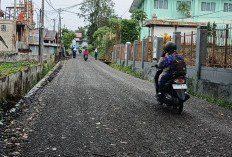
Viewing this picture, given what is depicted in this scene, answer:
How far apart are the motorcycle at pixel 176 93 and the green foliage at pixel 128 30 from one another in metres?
29.9

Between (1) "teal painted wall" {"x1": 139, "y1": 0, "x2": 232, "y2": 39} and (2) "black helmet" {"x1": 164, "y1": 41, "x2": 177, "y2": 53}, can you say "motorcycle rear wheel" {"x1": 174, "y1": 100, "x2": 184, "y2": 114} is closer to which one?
(2) "black helmet" {"x1": 164, "y1": 41, "x2": 177, "y2": 53}

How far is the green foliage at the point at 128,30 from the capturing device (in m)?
36.5

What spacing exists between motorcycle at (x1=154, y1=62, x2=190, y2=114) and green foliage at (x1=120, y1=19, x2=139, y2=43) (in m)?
29.9

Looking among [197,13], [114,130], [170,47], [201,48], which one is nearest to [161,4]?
[197,13]

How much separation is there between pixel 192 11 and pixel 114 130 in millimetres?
35522

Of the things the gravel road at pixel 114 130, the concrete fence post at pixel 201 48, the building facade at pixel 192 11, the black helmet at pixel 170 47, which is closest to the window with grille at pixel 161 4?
the building facade at pixel 192 11

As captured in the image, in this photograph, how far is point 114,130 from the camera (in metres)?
5.37

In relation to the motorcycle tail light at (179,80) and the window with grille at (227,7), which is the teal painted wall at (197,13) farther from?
the motorcycle tail light at (179,80)

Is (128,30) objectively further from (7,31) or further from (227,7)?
(7,31)

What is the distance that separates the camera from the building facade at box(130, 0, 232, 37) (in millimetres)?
37312

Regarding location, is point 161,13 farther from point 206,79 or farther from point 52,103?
point 52,103

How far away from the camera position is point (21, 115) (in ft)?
21.4

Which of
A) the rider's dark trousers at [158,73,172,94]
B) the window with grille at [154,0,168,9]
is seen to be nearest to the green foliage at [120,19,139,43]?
the window with grille at [154,0,168,9]

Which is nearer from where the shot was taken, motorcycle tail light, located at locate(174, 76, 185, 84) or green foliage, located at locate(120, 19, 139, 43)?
motorcycle tail light, located at locate(174, 76, 185, 84)
